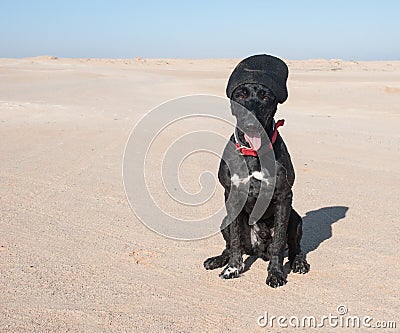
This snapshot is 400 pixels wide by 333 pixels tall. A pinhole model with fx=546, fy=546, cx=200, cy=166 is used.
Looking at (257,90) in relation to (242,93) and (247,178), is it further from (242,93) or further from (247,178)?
(247,178)

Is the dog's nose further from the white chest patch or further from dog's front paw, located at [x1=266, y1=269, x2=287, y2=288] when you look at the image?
dog's front paw, located at [x1=266, y1=269, x2=287, y2=288]

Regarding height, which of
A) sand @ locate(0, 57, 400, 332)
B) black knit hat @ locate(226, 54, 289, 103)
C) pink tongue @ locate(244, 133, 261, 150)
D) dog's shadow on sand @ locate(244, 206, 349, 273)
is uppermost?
black knit hat @ locate(226, 54, 289, 103)

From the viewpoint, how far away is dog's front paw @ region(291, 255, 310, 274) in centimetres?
430

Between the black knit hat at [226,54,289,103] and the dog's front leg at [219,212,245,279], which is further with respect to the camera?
the dog's front leg at [219,212,245,279]

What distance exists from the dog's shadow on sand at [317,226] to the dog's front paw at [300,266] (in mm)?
90

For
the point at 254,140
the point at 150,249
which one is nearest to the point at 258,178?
the point at 254,140

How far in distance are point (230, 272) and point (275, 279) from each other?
36 cm

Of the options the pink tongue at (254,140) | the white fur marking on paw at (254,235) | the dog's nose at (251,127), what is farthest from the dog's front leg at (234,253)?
the dog's nose at (251,127)

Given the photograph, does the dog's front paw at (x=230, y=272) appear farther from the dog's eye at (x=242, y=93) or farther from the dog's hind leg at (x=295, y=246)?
the dog's eye at (x=242, y=93)

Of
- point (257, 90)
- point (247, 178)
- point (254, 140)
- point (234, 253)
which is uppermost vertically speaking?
point (257, 90)

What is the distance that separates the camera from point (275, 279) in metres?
4.05

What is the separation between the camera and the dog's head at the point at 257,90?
3.79 m

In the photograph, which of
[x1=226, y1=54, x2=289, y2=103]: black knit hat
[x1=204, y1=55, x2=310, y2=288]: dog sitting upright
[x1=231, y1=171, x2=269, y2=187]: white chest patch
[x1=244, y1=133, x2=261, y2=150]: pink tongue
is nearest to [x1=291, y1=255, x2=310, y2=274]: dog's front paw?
[x1=204, y1=55, x2=310, y2=288]: dog sitting upright

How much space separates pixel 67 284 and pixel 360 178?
4.81 m
